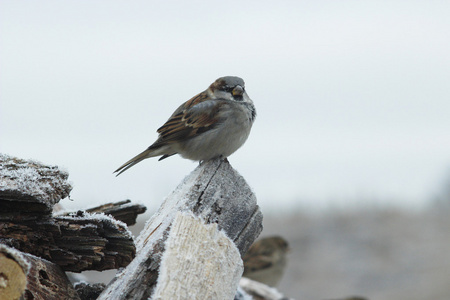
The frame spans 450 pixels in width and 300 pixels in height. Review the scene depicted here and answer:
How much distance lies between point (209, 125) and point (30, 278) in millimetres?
2613

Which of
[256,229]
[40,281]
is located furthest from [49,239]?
[256,229]

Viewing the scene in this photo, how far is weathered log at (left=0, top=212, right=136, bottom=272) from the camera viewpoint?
9.56 ft

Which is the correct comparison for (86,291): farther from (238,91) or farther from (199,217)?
(238,91)

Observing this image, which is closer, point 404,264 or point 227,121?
point 227,121

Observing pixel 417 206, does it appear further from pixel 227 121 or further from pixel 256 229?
pixel 256 229

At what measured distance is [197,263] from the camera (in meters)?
2.76

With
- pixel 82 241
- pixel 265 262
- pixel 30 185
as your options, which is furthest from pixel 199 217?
pixel 265 262

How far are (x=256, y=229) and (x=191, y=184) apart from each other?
0.41 m

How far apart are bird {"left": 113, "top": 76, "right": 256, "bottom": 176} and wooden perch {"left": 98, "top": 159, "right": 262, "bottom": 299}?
1290 millimetres

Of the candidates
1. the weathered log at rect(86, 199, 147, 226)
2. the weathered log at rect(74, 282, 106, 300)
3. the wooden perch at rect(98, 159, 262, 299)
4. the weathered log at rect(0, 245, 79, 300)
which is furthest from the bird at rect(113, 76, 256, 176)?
the weathered log at rect(0, 245, 79, 300)

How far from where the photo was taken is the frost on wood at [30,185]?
9.00 feet

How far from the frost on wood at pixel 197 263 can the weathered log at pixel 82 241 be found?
276 millimetres

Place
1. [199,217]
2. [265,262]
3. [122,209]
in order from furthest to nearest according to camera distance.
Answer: [265,262], [122,209], [199,217]

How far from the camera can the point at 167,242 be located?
2.76 m
